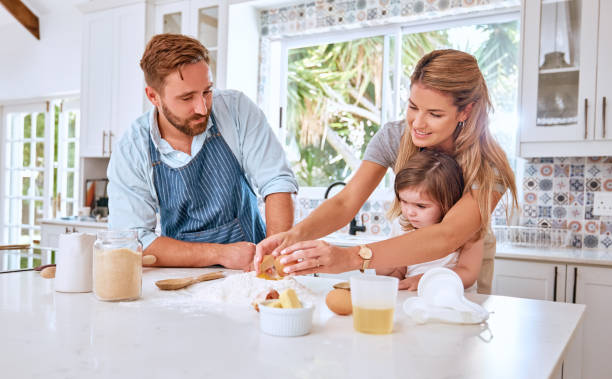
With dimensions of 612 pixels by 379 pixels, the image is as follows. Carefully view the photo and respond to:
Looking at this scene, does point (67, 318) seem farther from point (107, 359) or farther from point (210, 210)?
point (210, 210)

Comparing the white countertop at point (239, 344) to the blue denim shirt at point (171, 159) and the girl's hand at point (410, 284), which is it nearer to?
the girl's hand at point (410, 284)

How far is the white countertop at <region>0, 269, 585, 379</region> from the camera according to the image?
737 mm

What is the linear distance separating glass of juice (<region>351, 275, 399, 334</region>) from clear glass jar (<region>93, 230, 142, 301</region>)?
20.7 inches

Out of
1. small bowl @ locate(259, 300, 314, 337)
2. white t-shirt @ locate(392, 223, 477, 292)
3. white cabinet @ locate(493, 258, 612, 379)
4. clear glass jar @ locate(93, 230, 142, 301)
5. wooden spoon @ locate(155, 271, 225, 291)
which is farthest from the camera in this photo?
white cabinet @ locate(493, 258, 612, 379)

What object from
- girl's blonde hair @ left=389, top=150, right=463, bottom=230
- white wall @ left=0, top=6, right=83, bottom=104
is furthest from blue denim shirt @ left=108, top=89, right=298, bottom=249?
white wall @ left=0, top=6, right=83, bottom=104

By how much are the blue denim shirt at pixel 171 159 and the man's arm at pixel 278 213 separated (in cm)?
3

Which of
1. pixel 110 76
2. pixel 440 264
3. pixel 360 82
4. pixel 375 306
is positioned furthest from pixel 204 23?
pixel 375 306

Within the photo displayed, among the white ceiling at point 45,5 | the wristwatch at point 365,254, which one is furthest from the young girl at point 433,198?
the white ceiling at point 45,5

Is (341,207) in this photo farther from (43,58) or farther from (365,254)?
(43,58)

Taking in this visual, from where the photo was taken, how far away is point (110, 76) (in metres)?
4.30

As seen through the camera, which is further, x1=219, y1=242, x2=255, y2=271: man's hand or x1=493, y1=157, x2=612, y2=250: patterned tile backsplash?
x1=493, y1=157, x2=612, y2=250: patterned tile backsplash

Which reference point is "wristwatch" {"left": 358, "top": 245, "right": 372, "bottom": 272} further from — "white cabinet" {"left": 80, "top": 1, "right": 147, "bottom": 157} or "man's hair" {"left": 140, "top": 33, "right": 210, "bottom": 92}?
"white cabinet" {"left": 80, "top": 1, "right": 147, "bottom": 157}

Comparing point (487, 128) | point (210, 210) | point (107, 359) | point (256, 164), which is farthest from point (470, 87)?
point (107, 359)

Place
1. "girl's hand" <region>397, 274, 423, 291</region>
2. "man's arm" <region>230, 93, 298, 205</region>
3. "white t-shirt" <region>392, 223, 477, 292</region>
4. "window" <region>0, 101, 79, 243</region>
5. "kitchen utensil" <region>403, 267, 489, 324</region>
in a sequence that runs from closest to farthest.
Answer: "kitchen utensil" <region>403, 267, 489, 324</region>, "girl's hand" <region>397, 274, 423, 291</region>, "white t-shirt" <region>392, 223, 477, 292</region>, "man's arm" <region>230, 93, 298, 205</region>, "window" <region>0, 101, 79, 243</region>
